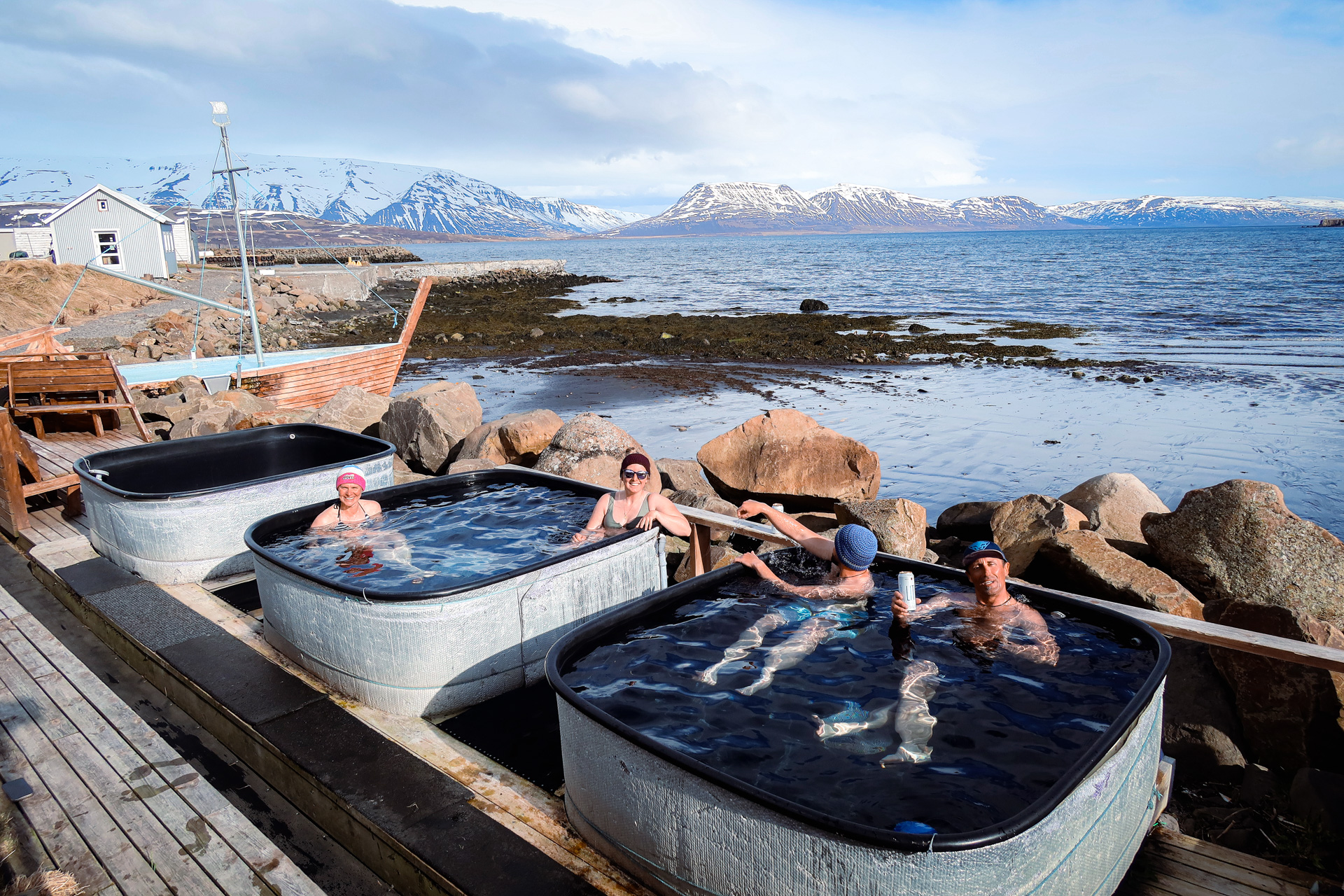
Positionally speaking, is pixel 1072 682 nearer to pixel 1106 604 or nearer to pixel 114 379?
pixel 1106 604

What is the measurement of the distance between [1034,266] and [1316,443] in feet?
201

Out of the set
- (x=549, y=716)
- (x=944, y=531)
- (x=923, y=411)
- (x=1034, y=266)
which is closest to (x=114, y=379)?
(x=549, y=716)

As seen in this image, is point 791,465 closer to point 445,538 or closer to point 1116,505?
point 1116,505

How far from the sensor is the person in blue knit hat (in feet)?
15.1

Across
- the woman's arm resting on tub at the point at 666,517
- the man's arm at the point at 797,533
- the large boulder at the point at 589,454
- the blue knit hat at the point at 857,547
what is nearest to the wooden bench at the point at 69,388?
the large boulder at the point at 589,454

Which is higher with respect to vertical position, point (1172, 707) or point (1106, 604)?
point (1106, 604)

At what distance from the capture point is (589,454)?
8172 millimetres

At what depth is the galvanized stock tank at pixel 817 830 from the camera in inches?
90.6

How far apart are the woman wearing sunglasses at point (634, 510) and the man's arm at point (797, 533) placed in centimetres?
48

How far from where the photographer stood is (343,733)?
12.6ft

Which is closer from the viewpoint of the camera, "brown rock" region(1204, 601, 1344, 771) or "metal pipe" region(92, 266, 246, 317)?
"brown rock" region(1204, 601, 1344, 771)

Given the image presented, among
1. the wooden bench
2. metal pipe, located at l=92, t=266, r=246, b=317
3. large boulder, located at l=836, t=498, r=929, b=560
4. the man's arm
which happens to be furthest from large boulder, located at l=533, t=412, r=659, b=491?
metal pipe, located at l=92, t=266, r=246, b=317

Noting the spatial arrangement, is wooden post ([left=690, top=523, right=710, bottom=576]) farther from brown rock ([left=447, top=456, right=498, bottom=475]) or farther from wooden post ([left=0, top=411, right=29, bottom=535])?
wooden post ([left=0, top=411, right=29, bottom=535])

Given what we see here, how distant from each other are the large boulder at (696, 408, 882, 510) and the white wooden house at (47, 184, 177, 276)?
4024 cm
